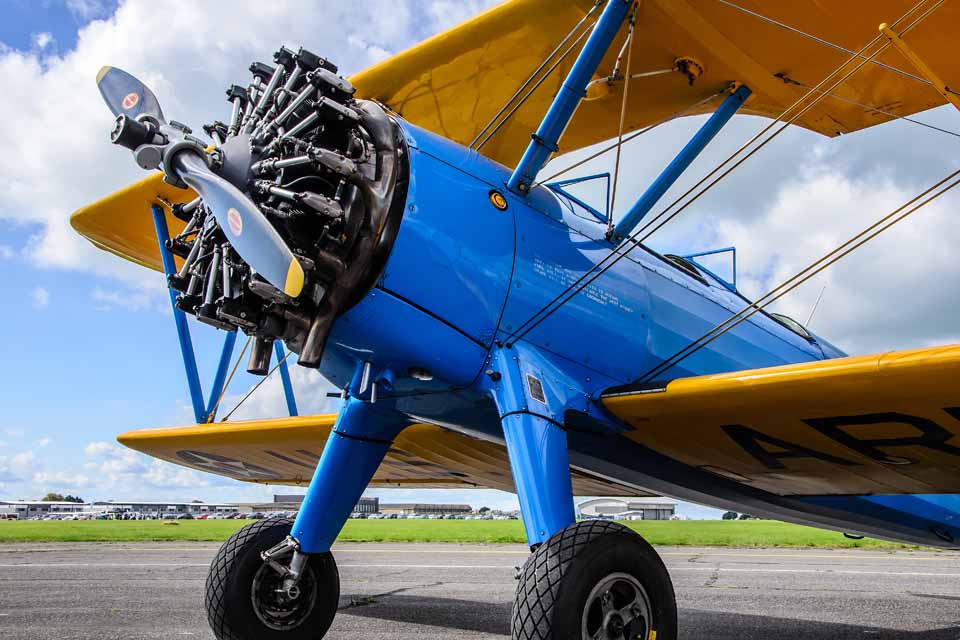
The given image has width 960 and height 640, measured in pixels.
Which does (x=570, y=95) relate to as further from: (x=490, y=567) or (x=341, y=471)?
(x=490, y=567)

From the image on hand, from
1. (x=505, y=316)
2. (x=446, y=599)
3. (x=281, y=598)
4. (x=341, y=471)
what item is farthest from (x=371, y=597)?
(x=505, y=316)

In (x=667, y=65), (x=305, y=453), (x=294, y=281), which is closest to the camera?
(x=294, y=281)

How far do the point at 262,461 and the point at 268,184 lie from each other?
462cm

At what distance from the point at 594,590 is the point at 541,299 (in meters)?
1.62

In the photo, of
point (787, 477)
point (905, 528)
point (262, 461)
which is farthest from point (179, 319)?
point (905, 528)

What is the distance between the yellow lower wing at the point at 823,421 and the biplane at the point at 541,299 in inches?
0.8

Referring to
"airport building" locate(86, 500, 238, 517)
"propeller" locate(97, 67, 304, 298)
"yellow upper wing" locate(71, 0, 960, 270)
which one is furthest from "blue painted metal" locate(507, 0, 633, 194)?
"airport building" locate(86, 500, 238, 517)

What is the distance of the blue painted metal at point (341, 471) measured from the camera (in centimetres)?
507

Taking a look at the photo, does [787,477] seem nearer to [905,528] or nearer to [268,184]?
[905,528]

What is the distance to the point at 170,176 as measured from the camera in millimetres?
3857

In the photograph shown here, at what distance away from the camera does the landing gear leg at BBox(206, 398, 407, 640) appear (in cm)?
497

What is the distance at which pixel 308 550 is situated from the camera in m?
5.07

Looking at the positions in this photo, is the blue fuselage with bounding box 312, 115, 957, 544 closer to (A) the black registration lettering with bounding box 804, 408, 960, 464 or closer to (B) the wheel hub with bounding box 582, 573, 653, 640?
Answer: (B) the wheel hub with bounding box 582, 573, 653, 640

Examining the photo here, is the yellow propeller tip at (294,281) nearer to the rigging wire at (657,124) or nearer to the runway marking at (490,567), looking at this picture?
the rigging wire at (657,124)
